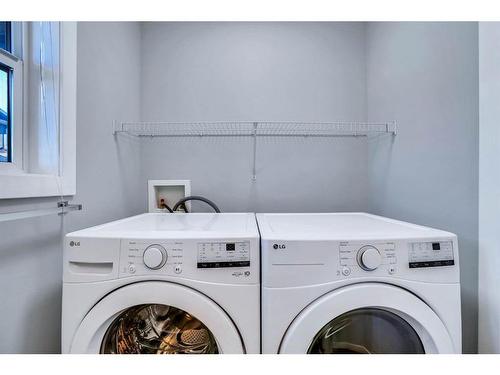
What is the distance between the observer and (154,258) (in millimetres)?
682

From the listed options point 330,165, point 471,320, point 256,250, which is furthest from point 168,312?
point 330,165

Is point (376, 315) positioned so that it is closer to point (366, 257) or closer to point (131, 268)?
point (366, 257)

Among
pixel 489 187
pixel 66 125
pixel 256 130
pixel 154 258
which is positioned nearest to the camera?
pixel 154 258

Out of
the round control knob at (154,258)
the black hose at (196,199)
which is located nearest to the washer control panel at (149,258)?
the round control knob at (154,258)

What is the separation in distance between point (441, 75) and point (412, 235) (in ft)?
2.47

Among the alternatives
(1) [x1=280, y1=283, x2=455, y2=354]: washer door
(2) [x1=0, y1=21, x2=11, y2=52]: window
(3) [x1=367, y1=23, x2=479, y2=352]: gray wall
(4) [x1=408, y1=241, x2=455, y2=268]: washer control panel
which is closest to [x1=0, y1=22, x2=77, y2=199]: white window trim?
(2) [x1=0, y1=21, x2=11, y2=52]: window

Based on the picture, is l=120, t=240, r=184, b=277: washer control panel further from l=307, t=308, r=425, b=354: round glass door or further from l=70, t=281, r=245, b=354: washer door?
l=307, t=308, r=425, b=354: round glass door

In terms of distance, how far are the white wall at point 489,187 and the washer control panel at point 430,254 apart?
0.22 m

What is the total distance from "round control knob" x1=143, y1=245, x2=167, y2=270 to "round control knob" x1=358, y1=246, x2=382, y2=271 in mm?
599

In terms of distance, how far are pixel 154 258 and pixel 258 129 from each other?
3.46 feet

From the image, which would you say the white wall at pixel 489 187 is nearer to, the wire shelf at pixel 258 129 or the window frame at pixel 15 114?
the wire shelf at pixel 258 129

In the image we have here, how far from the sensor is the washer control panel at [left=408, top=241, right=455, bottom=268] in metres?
0.70

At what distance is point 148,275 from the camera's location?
0.69 m

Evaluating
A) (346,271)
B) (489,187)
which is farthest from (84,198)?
(489,187)
